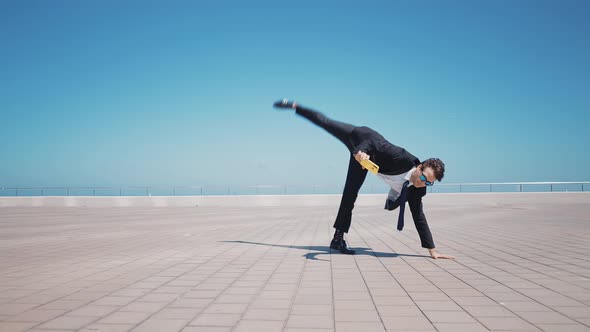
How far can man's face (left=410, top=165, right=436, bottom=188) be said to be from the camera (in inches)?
187

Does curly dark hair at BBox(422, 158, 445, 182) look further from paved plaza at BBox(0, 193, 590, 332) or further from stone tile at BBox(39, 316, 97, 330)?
stone tile at BBox(39, 316, 97, 330)

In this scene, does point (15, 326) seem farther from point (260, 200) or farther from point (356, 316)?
point (260, 200)

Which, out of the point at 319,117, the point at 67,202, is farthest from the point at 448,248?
the point at 67,202

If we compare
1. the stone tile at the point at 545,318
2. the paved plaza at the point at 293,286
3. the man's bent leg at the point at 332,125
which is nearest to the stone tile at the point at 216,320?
the paved plaza at the point at 293,286

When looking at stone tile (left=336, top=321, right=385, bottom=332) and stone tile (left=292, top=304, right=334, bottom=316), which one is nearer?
stone tile (left=336, top=321, right=385, bottom=332)

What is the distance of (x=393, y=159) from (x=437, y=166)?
0.53 meters

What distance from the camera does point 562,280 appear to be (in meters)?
3.81

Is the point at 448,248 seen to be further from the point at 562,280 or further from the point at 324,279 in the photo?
the point at 324,279

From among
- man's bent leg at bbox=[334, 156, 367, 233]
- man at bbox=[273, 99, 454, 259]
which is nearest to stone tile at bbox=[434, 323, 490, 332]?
man at bbox=[273, 99, 454, 259]

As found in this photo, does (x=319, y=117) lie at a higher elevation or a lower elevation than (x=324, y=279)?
higher

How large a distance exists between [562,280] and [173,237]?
6.32 metres

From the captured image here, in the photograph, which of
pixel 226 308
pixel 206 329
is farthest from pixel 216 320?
pixel 226 308

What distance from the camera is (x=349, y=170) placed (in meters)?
5.51

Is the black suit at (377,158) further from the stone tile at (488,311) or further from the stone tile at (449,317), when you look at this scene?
the stone tile at (449,317)
